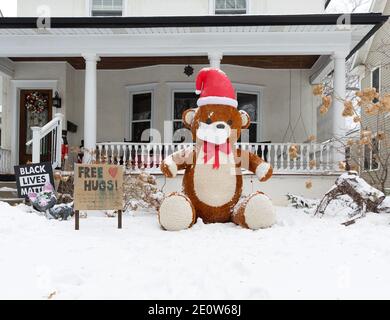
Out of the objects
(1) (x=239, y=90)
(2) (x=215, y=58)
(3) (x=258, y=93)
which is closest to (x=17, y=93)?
(2) (x=215, y=58)

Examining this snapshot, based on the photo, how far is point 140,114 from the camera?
11641 mm

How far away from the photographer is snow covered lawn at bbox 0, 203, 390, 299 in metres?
2.92

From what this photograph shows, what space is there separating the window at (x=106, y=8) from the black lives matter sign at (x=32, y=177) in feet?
18.9

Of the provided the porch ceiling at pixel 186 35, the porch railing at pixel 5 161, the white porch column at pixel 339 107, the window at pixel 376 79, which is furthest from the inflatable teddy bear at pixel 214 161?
the window at pixel 376 79

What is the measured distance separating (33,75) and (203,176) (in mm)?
7642

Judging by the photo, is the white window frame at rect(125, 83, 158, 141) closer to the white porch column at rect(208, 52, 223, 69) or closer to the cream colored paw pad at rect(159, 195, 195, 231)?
the white porch column at rect(208, 52, 223, 69)

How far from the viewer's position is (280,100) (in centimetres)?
1165

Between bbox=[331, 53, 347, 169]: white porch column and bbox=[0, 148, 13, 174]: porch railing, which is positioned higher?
bbox=[331, 53, 347, 169]: white porch column

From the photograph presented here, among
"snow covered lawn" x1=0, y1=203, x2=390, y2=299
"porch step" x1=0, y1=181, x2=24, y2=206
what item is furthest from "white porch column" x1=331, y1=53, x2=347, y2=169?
"porch step" x1=0, y1=181, x2=24, y2=206

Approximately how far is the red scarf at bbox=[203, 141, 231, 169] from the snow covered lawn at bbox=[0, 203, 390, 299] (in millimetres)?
880

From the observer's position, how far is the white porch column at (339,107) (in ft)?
28.5

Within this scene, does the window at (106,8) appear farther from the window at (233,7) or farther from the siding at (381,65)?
the siding at (381,65)

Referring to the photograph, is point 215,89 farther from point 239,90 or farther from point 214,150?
point 239,90

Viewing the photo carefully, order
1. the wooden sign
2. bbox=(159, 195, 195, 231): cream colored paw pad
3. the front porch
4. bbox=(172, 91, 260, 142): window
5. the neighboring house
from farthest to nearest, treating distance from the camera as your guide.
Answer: the neighboring house
bbox=(172, 91, 260, 142): window
the front porch
the wooden sign
bbox=(159, 195, 195, 231): cream colored paw pad
